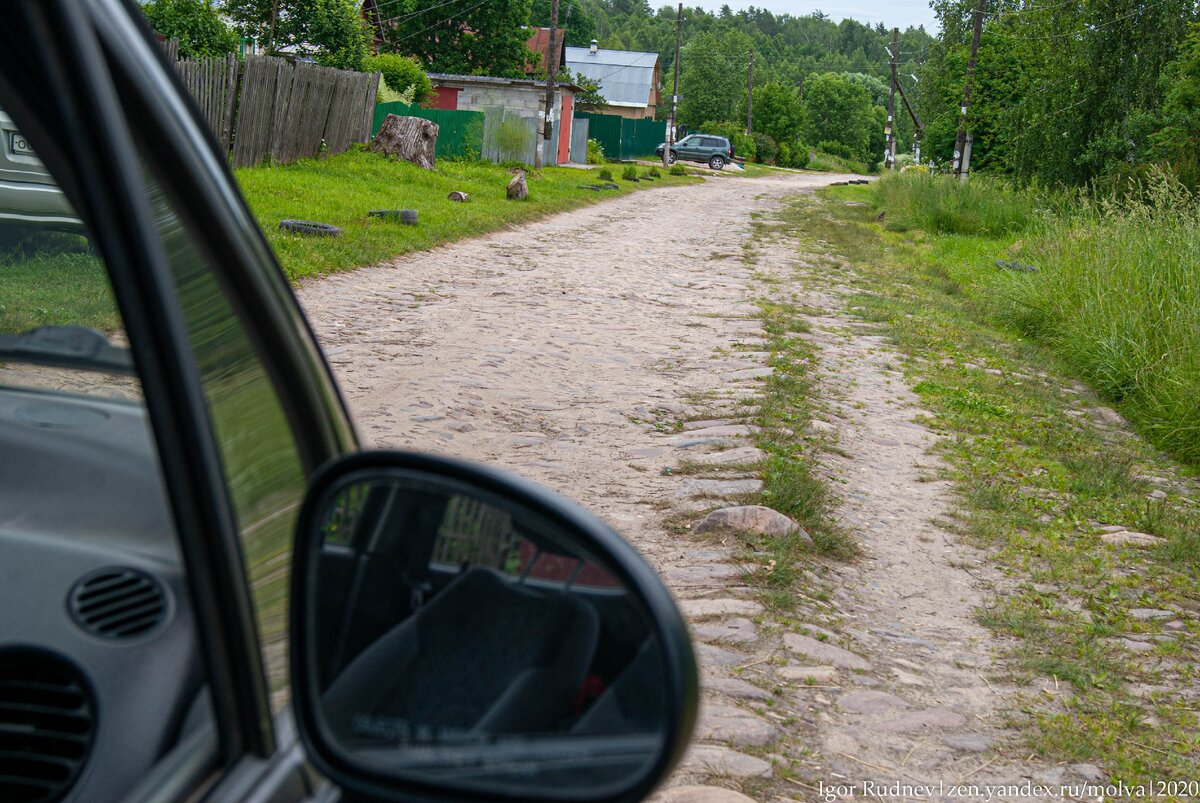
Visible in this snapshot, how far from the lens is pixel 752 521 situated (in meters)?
4.71

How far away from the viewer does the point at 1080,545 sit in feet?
16.5

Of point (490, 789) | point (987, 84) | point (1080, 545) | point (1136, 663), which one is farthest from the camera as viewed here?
point (987, 84)

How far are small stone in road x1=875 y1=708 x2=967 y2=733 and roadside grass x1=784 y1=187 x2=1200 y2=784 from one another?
22cm

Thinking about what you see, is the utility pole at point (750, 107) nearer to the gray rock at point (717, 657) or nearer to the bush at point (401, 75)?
the bush at point (401, 75)

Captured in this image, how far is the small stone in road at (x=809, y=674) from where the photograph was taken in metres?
3.56

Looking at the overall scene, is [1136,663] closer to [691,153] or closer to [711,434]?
[711,434]

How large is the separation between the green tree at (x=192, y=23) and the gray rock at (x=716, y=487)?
15.9 metres

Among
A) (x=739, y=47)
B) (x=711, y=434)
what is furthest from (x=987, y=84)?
(x=739, y=47)

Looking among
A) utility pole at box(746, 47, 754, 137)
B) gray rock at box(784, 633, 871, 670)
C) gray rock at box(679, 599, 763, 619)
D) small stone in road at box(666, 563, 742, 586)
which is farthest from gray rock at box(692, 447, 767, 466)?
utility pole at box(746, 47, 754, 137)

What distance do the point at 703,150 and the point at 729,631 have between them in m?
52.3

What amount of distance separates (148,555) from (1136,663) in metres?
3.65

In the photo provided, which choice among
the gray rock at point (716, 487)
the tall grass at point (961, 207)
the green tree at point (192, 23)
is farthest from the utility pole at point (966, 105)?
the gray rock at point (716, 487)

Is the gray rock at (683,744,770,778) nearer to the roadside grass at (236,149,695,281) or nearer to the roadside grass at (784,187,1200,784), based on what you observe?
the roadside grass at (784,187,1200,784)

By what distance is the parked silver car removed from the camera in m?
1.43
